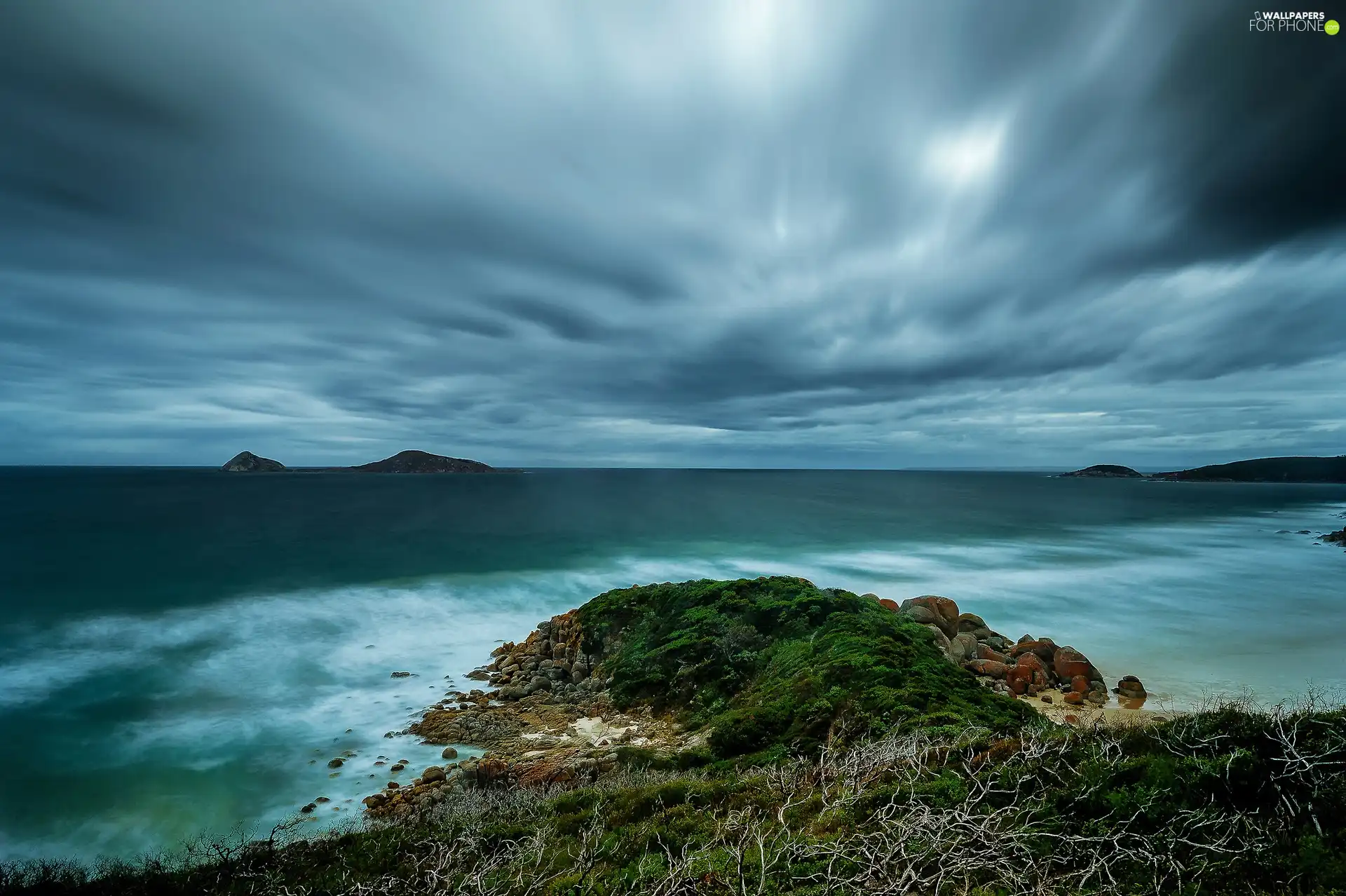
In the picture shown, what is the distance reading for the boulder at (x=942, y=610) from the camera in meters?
16.7

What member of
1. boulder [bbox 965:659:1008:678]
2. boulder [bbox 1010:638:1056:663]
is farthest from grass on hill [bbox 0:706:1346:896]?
boulder [bbox 1010:638:1056:663]

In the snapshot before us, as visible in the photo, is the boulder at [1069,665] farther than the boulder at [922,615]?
No

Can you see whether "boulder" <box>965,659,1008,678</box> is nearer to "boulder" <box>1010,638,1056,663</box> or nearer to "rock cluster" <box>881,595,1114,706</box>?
"rock cluster" <box>881,595,1114,706</box>

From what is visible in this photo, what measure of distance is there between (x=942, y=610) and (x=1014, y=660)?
252 cm

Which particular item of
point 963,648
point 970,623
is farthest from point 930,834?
point 970,623

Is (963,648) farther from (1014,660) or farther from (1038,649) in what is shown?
(1038,649)

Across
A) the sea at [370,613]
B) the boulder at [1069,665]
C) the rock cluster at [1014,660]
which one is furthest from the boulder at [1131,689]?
the boulder at [1069,665]

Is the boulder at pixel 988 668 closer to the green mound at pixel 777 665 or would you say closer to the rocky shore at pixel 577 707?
Answer: the rocky shore at pixel 577 707

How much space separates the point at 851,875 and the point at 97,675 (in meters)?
23.4

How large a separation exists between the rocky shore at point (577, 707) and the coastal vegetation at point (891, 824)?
0.64 metres

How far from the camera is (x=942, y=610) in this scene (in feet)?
58.2

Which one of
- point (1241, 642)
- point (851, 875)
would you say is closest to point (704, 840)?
point (851, 875)

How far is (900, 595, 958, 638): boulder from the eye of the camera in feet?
54.7

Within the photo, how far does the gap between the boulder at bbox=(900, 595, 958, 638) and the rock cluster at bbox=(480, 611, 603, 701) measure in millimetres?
9823
